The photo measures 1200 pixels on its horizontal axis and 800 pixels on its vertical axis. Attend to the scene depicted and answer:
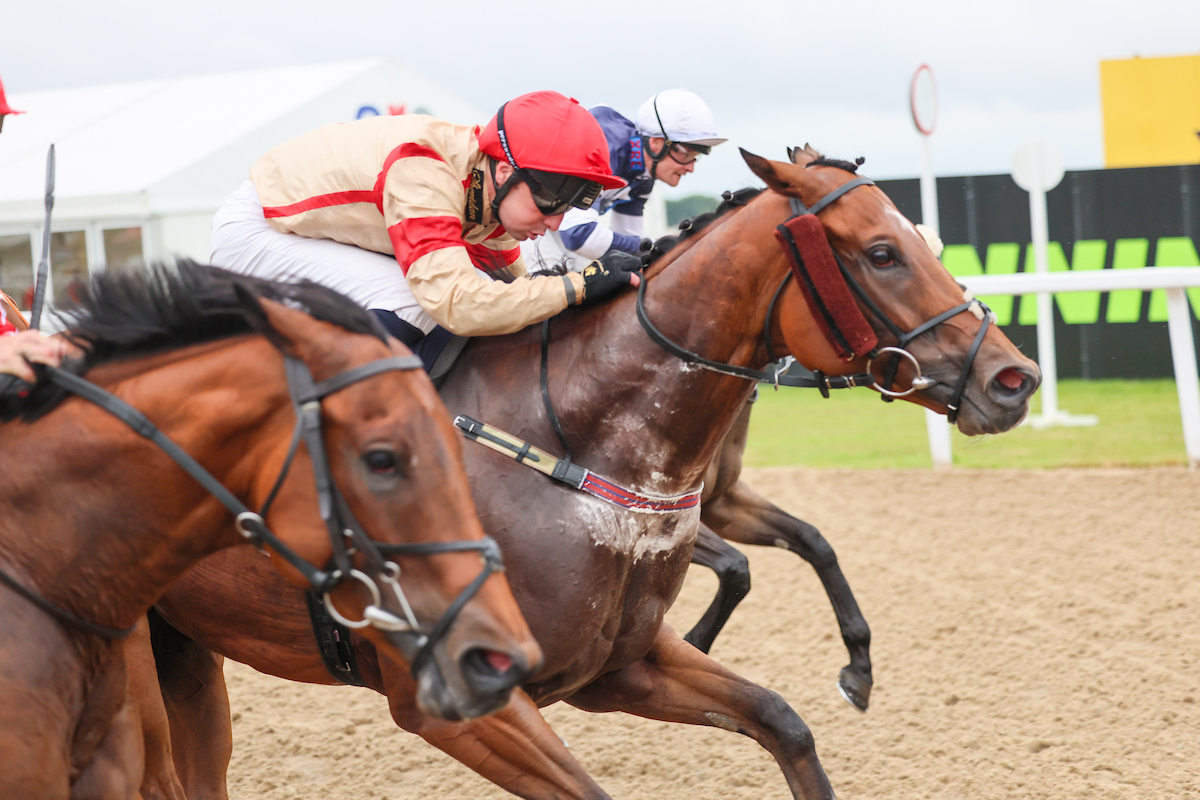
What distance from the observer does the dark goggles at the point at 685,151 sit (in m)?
4.30

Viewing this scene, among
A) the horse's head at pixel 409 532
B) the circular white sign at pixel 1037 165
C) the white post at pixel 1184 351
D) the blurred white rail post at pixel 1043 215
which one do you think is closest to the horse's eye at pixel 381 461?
the horse's head at pixel 409 532

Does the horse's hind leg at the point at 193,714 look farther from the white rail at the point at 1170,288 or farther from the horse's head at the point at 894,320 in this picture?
the white rail at the point at 1170,288

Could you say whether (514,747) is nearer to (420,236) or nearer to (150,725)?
Answer: (150,725)

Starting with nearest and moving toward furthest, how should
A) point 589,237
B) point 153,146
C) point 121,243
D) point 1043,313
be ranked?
point 589,237 → point 1043,313 → point 121,243 → point 153,146

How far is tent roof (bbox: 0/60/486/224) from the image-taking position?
11.3 metres

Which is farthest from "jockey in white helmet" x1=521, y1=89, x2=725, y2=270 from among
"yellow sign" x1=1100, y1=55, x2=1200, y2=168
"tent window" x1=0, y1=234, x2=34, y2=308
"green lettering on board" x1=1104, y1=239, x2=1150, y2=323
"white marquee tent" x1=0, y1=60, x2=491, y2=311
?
"yellow sign" x1=1100, y1=55, x2=1200, y2=168

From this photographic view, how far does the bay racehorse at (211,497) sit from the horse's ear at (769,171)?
1108 millimetres

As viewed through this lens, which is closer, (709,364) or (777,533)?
(709,364)

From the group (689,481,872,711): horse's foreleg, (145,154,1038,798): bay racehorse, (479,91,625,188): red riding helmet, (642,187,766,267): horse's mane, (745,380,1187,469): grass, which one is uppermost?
(479,91,625,188): red riding helmet

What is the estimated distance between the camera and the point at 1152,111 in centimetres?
1259

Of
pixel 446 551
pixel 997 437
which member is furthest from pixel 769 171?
pixel 997 437

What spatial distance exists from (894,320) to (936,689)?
2307 mm

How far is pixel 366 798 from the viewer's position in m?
3.66

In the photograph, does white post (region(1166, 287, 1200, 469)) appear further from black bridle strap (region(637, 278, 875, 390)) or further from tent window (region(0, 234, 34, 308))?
tent window (region(0, 234, 34, 308))
